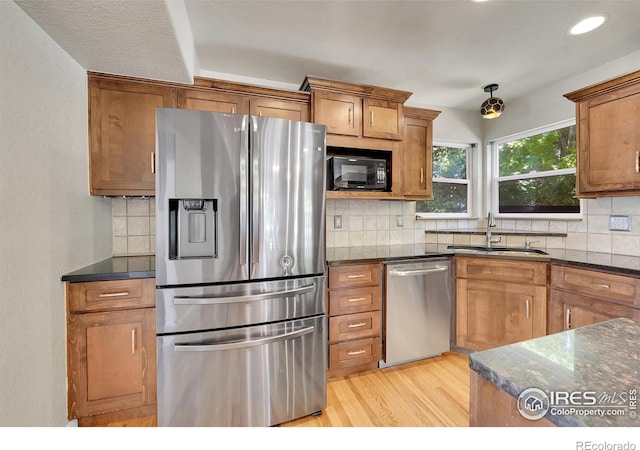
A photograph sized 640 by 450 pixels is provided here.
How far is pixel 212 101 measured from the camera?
6.80 feet

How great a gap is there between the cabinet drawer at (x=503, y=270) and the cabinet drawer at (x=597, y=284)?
0.29ft

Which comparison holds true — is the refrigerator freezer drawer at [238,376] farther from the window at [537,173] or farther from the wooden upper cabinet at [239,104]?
the window at [537,173]

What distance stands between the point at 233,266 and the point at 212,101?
50.4 inches

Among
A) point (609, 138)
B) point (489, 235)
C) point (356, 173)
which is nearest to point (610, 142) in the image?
point (609, 138)

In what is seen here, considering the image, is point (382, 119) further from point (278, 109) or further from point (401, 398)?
point (401, 398)

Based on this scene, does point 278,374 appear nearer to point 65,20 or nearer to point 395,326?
point 395,326

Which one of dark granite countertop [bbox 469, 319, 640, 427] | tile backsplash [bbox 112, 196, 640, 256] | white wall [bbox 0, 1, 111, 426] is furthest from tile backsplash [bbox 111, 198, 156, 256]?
dark granite countertop [bbox 469, 319, 640, 427]

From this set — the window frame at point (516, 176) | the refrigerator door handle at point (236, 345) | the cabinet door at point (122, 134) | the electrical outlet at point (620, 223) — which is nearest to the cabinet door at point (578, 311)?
the electrical outlet at point (620, 223)

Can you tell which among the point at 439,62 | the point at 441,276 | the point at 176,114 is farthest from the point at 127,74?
the point at 441,276

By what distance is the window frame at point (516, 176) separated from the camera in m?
2.66

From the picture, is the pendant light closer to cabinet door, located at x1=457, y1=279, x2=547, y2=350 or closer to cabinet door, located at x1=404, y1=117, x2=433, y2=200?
cabinet door, located at x1=404, y1=117, x2=433, y2=200

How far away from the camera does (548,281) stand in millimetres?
2105

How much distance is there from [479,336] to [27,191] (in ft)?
10.1

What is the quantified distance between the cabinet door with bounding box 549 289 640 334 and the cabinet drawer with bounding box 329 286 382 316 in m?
1.24
